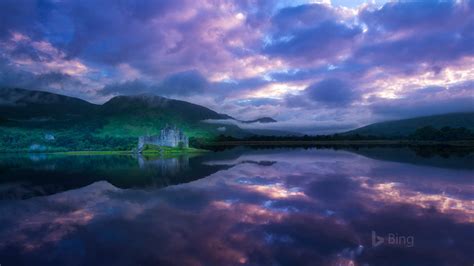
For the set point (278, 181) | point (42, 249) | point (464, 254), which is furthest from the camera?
point (278, 181)

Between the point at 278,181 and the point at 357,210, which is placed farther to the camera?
the point at 278,181

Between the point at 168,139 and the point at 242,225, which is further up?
the point at 168,139

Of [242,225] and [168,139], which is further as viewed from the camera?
[168,139]

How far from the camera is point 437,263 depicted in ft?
48.6

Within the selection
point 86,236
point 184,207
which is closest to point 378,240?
point 184,207

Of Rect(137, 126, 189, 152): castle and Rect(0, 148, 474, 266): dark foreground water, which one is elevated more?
Rect(137, 126, 189, 152): castle

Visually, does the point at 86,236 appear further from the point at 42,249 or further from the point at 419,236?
the point at 419,236

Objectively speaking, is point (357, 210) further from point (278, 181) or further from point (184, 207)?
point (278, 181)

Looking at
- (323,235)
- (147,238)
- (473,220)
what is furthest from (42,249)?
(473,220)

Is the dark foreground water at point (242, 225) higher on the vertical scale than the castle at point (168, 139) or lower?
lower

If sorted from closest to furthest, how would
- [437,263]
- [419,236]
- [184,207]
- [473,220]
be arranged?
[437,263], [419,236], [473,220], [184,207]

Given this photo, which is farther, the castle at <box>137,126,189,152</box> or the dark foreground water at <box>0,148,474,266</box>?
the castle at <box>137,126,189,152</box>

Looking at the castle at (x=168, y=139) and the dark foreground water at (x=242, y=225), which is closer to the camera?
the dark foreground water at (x=242, y=225)

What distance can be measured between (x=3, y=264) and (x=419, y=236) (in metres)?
23.7
